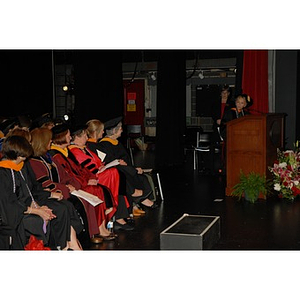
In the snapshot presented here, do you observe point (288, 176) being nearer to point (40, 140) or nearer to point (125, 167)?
point (125, 167)

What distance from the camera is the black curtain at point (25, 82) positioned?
11.0 m

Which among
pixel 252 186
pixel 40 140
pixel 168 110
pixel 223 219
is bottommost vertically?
pixel 223 219

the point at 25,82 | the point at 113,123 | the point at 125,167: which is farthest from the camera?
the point at 25,82

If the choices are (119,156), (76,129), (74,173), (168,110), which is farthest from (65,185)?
(168,110)

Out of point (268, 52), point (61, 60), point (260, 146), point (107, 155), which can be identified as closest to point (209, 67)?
point (61, 60)

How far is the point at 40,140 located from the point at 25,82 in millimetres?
7270

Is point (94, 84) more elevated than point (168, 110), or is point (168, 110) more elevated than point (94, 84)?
point (94, 84)

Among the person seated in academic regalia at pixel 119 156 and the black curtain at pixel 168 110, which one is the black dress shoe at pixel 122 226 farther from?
the black curtain at pixel 168 110

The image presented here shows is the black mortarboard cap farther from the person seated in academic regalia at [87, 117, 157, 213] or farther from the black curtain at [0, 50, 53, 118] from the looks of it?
the black curtain at [0, 50, 53, 118]

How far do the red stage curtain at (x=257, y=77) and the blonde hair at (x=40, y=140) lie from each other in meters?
5.62

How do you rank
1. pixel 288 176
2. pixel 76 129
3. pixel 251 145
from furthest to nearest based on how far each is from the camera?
1. pixel 251 145
2. pixel 288 176
3. pixel 76 129

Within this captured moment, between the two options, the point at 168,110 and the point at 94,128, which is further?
the point at 168,110

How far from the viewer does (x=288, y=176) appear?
23.7ft

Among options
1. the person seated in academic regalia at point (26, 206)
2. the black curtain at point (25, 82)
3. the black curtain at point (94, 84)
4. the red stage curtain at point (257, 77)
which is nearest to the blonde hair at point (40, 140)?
the person seated in academic regalia at point (26, 206)
